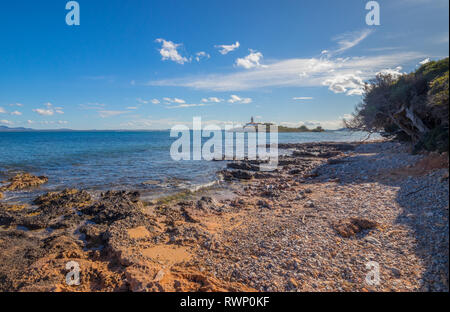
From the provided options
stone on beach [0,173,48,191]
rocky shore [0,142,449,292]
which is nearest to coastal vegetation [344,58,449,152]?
rocky shore [0,142,449,292]

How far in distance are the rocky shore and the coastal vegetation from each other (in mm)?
4571

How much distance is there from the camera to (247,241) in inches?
256

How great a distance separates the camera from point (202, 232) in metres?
7.46

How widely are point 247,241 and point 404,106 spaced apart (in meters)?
17.4

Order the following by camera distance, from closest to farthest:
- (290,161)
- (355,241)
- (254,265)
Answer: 1. (254,265)
2. (355,241)
3. (290,161)

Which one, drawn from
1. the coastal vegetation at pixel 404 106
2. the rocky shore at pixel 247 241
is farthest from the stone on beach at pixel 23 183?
the coastal vegetation at pixel 404 106

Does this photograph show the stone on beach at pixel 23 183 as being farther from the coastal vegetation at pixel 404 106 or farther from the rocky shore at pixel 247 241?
the coastal vegetation at pixel 404 106

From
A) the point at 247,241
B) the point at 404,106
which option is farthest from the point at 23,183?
the point at 404,106

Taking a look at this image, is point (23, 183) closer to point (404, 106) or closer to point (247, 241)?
point (247, 241)

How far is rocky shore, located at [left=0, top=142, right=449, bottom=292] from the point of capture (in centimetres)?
456
